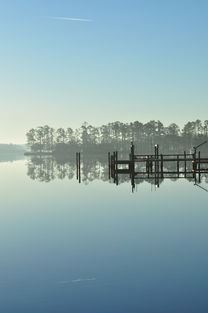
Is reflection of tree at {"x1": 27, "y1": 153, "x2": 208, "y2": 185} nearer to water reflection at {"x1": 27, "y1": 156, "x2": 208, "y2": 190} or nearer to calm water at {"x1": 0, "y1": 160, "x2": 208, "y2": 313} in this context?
water reflection at {"x1": 27, "y1": 156, "x2": 208, "y2": 190}

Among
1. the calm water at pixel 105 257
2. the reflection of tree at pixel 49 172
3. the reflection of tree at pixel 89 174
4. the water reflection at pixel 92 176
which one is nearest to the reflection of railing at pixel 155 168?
the water reflection at pixel 92 176

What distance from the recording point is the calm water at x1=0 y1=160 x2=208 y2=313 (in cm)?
1330

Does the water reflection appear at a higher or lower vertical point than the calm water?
higher

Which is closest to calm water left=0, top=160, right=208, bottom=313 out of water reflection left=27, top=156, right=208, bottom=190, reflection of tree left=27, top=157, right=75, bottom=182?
water reflection left=27, top=156, right=208, bottom=190

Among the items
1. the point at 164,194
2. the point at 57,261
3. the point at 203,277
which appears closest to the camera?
the point at 203,277

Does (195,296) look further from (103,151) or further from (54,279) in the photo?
(103,151)

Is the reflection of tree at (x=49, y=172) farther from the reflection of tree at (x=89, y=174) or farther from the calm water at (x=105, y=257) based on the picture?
the calm water at (x=105, y=257)

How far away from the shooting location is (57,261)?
17.4m

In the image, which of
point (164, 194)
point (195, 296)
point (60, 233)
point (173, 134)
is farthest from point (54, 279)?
point (173, 134)

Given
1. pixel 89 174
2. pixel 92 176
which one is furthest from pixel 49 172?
pixel 92 176

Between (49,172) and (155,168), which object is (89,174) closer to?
(49,172)

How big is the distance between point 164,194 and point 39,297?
25.7m

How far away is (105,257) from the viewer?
17766mm

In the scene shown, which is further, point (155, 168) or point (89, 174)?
point (89, 174)
